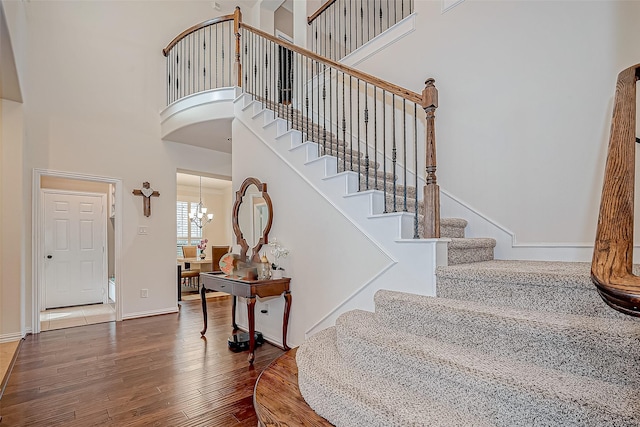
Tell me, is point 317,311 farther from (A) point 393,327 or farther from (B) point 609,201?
(B) point 609,201

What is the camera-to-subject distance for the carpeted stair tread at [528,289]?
5.02 feet

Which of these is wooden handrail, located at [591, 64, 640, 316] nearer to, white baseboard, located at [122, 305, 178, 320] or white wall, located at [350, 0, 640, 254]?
white wall, located at [350, 0, 640, 254]

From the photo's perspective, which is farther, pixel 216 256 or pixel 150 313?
pixel 216 256

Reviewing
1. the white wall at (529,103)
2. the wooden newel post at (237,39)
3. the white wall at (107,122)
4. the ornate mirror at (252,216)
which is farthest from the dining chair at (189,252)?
the white wall at (529,103)

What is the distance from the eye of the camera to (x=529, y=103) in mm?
2740

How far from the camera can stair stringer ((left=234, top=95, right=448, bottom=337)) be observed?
7.01 ft

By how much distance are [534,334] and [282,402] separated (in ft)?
3.94

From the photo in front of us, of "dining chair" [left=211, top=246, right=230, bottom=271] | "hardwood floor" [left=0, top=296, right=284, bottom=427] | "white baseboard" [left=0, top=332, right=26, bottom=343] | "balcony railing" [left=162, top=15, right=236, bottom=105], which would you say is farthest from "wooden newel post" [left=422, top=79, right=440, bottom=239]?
"dining chair" [left=211, top=246, right=230, bottom=271]

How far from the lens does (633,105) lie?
1.13 meters

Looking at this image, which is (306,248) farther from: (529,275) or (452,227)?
(529,275)

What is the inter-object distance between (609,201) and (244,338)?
327 cm

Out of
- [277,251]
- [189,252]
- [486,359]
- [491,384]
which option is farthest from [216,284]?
[189,252]

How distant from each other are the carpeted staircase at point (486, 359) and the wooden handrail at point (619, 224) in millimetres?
566

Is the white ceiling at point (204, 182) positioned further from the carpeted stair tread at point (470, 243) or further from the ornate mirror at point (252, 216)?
the carpeted stair tread at point (470, 243)
